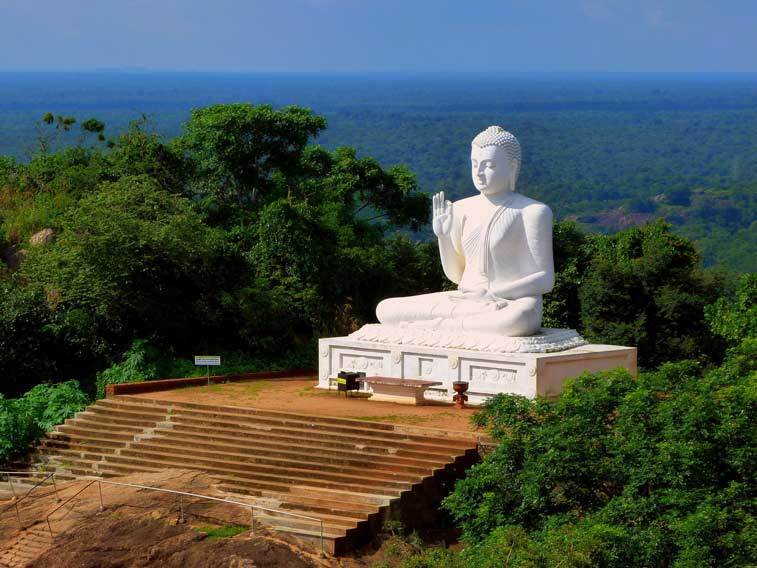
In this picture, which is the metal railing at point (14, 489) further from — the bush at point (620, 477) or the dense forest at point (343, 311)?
the bush at point (620, 477)

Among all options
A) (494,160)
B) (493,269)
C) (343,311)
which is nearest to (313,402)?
(493,269)

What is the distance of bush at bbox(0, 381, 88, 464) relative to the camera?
23.7 meters

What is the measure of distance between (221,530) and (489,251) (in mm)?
7673

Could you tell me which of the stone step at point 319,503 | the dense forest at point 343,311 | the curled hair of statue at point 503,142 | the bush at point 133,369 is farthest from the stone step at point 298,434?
the curled hair of statue at point 503,142

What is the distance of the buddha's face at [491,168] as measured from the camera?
2531 cm

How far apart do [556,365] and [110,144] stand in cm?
1799

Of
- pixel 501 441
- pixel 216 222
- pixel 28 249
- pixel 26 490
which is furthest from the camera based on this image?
pixel 216 222

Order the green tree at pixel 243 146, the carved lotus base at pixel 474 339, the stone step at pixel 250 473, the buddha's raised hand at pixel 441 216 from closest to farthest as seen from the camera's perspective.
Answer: the stone step at pixel 250 473 → the carved lotus base at pixel 474 339 → the buddha's raised hand at pixel 441 216 → the green tree at pixel 243 146

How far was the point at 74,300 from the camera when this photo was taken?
29109 millimetres

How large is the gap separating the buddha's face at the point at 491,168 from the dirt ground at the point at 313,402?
3.84 metres

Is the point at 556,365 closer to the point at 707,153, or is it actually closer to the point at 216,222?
the point at 216,222

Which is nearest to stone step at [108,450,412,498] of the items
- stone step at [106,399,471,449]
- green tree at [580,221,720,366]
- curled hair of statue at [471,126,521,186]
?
stone step at [106,399,471,449]

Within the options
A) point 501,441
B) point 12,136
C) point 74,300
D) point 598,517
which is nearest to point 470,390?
point 501,441

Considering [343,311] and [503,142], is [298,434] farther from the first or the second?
[343,311]
